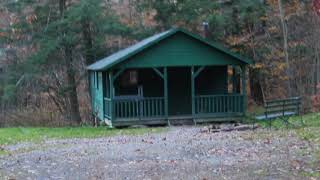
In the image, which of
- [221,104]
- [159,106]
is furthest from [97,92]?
[221,104]

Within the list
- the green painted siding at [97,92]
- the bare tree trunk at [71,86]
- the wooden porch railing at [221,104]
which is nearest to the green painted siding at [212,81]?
the wooden porch railing at [221,104]

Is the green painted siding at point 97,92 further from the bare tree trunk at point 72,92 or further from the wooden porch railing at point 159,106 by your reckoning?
the bare tree trunk at point 72,92

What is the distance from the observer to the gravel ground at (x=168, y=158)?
9516 mm

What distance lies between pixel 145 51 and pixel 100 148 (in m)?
8.27

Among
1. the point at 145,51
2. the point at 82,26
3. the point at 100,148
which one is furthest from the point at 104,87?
the point at 100,148

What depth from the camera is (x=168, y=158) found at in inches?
448

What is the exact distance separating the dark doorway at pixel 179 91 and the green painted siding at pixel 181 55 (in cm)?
160

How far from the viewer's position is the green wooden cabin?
21.5 meters

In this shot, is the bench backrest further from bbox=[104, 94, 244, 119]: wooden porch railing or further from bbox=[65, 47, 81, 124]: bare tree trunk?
bbox=[65, 47, 81, 124]: bare tree trunk

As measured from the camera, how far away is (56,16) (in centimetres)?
3056

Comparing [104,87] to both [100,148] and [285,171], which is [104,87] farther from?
[285,171]

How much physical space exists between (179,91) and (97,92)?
4676 millimetres

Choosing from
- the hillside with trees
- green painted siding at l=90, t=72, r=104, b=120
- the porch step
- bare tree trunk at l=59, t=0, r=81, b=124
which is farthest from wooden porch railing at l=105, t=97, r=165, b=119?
bare tree trunk at l=59, t=0, r=81, b=124

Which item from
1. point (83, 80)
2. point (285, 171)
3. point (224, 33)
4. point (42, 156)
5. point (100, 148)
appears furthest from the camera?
point (83, 80)
